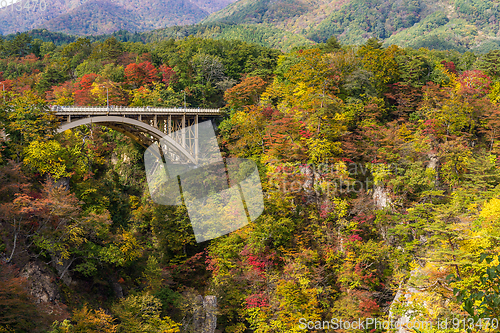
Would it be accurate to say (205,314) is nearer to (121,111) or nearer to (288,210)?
(288,210)

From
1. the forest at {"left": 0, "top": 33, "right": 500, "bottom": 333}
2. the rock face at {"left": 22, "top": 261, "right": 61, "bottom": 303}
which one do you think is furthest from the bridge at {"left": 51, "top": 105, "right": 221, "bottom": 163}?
the rock face at {"left": 22, "top": 261, "right": 61, "bottom": 303}

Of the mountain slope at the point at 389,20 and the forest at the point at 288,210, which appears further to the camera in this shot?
the mountain slope at the point at 389,20

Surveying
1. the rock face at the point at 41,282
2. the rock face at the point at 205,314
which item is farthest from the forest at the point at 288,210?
the rock face at the point at 205,314

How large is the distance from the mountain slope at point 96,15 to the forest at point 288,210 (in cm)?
11023

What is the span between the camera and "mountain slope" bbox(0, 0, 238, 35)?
12266 cm

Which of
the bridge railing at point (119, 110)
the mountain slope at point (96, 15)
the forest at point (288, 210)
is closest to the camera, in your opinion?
the forest at point (288, 210)

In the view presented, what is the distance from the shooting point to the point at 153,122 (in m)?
25.0

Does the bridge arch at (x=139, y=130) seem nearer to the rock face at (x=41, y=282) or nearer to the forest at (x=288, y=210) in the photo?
the forest at (x=288, y=210)

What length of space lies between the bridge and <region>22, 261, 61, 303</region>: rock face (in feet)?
31.0

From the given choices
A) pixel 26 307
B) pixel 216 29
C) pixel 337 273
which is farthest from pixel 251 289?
pixel 216 29

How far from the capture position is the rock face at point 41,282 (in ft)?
44.9

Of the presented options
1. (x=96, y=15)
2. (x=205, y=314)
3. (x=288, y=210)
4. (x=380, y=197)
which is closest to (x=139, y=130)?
(x=288, y=210)

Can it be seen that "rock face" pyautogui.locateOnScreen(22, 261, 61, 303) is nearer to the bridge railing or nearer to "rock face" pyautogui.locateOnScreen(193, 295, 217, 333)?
"rock face" pyautogui.locateOnScreen(193, 295, 217, 333)

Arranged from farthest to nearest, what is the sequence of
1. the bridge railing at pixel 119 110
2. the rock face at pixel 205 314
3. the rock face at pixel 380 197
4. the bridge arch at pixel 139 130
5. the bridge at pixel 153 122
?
the bridge arch at pixel 139 130 → the bridge at pixel 153 122 → the bridge railing at pixel 119 110 → the rock face at pixel 380 197 → the rock face at pixel 205 314
